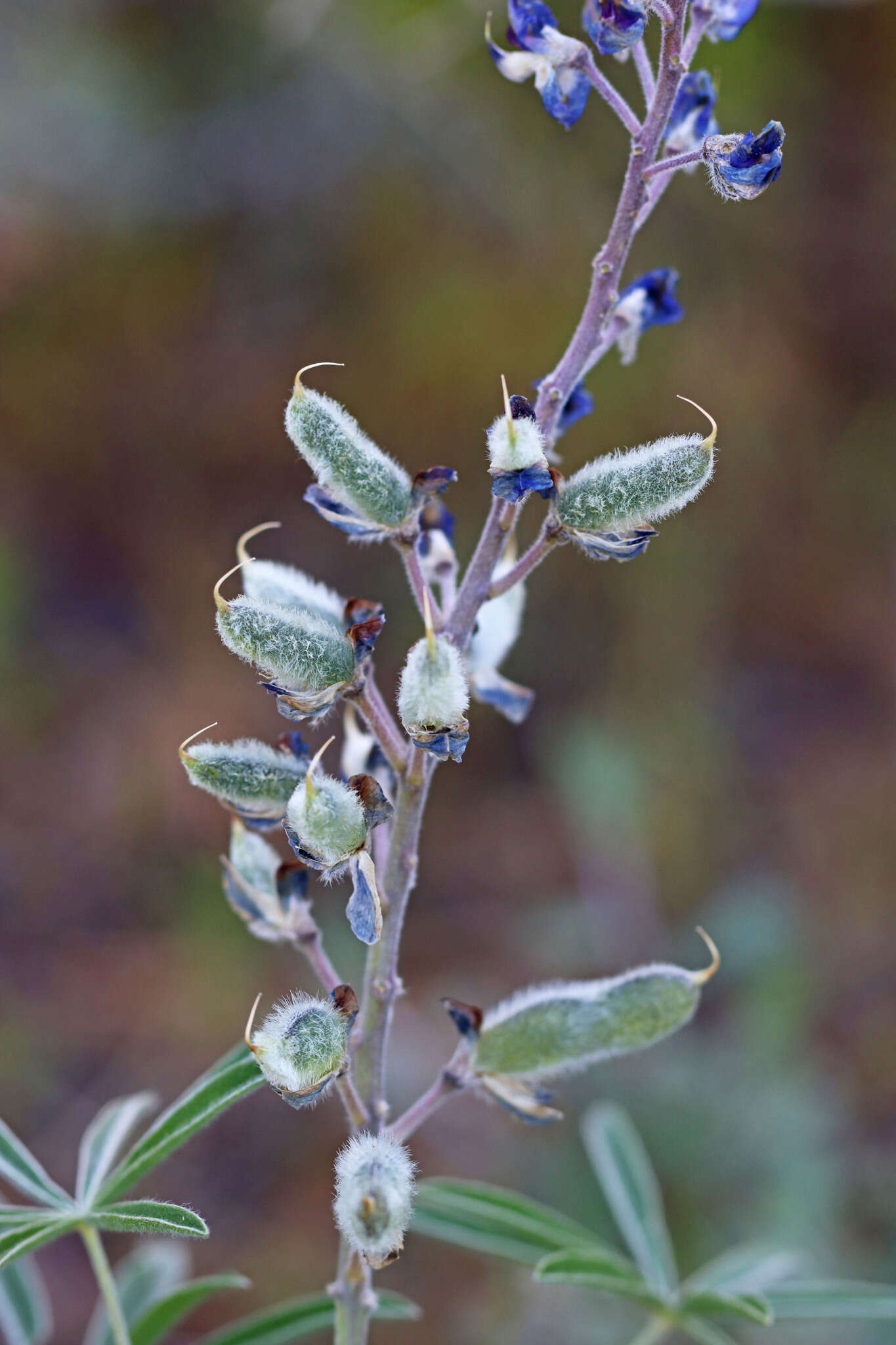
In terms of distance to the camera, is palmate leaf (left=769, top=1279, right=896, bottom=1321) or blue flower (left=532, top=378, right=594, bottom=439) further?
palmate leaf (left=769, top=1279, right=896, bottom=1321)

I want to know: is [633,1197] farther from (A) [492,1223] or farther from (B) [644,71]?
(B) [644,71]

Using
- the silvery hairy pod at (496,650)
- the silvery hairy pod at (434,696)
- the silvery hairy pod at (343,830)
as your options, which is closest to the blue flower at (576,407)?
the silvery hairy pod at (496,650)

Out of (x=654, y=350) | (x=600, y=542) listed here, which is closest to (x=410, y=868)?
(x=600, y=542)

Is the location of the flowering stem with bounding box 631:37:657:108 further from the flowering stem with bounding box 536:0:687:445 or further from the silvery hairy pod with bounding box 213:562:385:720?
the silvery hairy pod with bounding box 213:562:385:720

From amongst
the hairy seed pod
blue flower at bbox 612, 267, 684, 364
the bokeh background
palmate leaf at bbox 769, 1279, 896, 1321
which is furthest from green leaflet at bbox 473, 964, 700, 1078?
the bokeh background

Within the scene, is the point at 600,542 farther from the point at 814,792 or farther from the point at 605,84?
the point at 814,792

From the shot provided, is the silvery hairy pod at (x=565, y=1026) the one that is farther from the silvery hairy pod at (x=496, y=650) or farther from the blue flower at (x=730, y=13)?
the blue flower at (x=730, y=13)
